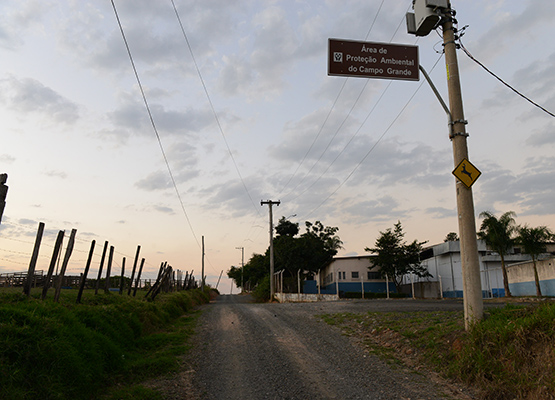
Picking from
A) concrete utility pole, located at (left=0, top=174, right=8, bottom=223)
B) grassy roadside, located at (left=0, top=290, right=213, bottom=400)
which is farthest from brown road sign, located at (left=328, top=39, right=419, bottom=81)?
grassy roadside, located at (left=0, top=290, right=213, bottom=400)

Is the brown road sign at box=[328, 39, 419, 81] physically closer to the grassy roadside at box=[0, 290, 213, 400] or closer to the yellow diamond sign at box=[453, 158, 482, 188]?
the yellow diamond sign at box=[453, 158, 482, 188]

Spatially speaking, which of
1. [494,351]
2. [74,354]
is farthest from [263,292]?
[74,354]

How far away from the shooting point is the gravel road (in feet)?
20.4

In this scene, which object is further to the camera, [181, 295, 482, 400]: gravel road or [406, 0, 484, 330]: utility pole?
[406, 0, 484, 330]: utility pole

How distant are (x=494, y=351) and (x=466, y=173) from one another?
3465 millimetres

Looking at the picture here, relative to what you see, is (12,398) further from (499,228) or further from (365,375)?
(499,228)

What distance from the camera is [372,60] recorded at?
28.5 feet

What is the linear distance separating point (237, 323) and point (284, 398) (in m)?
7.70

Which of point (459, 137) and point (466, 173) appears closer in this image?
point (466, 173)

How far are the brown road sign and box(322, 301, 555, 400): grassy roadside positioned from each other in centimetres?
515

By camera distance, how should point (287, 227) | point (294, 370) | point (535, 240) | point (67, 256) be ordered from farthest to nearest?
point (287, 227)
point (535, 240)
point (67, 256)
point (294, 370)

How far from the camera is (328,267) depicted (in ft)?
177

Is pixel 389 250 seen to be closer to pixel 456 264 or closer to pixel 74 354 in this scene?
pixel 456 264

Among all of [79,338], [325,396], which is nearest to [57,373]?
[79,338]
